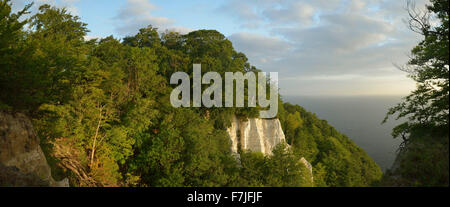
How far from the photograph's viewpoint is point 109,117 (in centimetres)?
1809

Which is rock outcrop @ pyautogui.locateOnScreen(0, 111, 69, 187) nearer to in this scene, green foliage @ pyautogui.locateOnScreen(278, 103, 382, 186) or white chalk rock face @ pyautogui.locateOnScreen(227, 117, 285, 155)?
white chalk rock face @ pyautogui.locateOnScreen(227, 117, 285, 155)

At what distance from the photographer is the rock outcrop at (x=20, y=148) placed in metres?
8.94

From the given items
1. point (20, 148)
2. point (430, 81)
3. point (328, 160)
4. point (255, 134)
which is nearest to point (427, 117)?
point (430, 81)

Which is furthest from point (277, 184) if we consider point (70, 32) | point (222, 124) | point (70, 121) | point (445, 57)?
point (70, 32)

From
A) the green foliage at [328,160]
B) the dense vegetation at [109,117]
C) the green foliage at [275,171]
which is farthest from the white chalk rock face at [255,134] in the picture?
the green foliage at [328,160]

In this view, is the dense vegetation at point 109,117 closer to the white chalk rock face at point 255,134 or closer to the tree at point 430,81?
the white chalk rock face at point 255,134

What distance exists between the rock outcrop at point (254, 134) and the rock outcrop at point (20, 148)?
2127cm

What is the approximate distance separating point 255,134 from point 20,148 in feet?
89.0

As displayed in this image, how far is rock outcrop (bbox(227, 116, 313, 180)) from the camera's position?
3095 cm

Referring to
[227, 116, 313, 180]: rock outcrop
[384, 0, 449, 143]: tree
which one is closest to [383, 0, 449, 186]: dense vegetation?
[384, 0, 449, 143]: tree

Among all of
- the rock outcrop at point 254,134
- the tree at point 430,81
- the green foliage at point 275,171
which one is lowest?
the green foliage at point 275,171

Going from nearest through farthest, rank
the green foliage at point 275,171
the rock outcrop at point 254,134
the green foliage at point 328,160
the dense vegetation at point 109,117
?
the dense vegetation at point 109,117, the green foliage at point 275,171, the rock outcrop at point 254,134, the green foliage at point 328,160

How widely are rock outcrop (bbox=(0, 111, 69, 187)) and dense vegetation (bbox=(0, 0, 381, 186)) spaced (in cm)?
139
